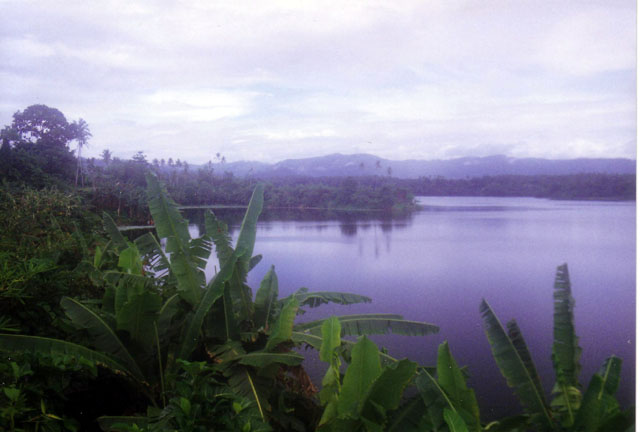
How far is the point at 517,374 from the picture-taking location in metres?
1.39

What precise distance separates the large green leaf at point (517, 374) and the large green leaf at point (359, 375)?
0.41 metres

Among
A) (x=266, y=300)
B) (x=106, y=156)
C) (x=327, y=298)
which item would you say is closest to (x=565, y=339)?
(x=327, y=298)

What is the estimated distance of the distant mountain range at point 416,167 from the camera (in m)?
1.99

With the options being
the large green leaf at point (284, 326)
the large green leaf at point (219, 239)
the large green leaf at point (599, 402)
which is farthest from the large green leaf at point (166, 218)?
the large green leaf at point (599, 402)

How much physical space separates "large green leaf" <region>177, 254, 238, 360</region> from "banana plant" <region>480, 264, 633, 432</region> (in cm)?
104

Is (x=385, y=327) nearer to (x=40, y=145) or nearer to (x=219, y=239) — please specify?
(x=219, y=239)

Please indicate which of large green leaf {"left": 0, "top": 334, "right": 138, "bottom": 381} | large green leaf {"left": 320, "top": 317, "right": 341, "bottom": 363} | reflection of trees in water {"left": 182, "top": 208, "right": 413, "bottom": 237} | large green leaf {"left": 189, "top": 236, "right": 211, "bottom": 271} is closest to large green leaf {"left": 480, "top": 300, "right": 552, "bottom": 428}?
large green leaf {"left": 320, "top": 317, "right": 341, "bottom": 363}

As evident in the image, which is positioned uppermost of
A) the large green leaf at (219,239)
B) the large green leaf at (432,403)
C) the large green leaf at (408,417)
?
the large green leaf at (219,239)

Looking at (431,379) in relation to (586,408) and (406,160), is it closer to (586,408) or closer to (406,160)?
(586,408)

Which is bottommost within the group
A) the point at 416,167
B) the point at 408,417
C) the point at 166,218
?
the point at 408,417

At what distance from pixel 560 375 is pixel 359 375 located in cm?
64

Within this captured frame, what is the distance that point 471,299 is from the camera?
1988 mm

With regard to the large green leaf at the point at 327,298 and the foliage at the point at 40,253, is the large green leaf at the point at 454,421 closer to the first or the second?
the large green leaf at the point at 327,298

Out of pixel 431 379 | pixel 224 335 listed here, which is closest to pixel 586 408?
pixel 431 379
